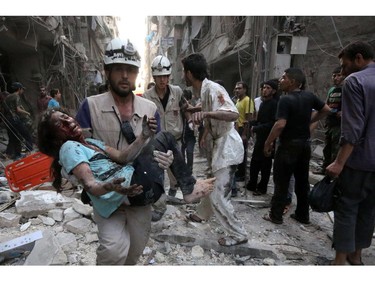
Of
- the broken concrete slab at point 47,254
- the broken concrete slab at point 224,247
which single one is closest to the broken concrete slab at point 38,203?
the broken concrete slab at point 47,254

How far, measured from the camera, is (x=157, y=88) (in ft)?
11.8

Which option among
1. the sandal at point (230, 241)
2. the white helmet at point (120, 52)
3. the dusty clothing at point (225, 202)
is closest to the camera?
the white helmet at point (120, 52)

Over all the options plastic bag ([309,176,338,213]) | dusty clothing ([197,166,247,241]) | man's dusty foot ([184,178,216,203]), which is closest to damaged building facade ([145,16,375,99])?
dusty clothing ([197,166,247,241])

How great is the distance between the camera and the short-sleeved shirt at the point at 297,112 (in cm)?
305

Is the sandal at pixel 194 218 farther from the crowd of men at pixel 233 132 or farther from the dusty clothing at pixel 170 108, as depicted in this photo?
the dusty clothing at pixel 170 108

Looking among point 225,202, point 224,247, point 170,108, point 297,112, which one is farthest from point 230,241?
point 170,108

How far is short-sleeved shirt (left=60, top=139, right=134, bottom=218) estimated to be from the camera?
4.76 ft

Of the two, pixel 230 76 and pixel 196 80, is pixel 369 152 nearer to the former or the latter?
pixel 196 80

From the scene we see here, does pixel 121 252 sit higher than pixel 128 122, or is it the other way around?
pixel 128 122

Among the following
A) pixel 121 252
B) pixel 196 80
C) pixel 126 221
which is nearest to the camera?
pixel 121 252

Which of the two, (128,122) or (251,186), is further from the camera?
(251,186)

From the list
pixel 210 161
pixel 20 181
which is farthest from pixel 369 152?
pixel 20 181

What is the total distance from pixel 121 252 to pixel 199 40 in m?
14.4

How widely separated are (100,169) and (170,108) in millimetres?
2251
